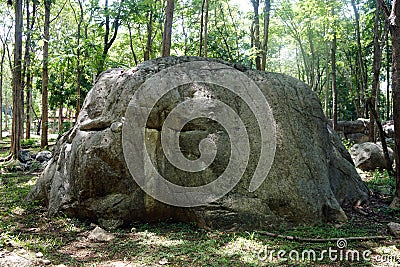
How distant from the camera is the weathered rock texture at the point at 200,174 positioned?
6145 millimetres

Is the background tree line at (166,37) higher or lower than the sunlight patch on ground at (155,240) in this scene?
higher

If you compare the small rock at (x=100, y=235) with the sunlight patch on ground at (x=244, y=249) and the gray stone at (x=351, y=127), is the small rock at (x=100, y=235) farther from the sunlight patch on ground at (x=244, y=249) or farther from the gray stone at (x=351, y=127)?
the gray stone at (x=351, y=127)

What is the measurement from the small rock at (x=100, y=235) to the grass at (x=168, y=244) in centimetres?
11

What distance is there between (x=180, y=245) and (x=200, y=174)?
1.47 meters

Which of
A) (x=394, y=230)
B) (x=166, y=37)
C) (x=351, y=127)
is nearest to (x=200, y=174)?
(x=394, y=230)

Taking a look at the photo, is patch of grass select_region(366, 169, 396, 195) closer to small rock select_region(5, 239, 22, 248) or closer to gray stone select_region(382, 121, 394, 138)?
small rock select_region(5, 239, 22, 248)

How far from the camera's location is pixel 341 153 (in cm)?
860

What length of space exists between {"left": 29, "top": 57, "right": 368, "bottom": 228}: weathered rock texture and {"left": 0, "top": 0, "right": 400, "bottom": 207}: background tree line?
376 cm

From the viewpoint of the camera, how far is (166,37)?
9.83 m

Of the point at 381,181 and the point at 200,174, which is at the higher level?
the point at 200,174

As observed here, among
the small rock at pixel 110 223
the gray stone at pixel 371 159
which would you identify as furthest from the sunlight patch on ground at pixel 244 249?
the gray stone at pixel 371 159

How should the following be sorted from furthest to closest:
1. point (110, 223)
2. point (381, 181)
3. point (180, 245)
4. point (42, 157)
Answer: point (42, 157) → point (381, 181) → point (110, 223) → point (180, 245)

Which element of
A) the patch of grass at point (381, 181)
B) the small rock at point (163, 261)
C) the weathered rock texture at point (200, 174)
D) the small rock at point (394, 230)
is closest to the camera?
the small rock at point (163, 261)

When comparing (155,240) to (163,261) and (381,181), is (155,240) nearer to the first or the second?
(163,261)
